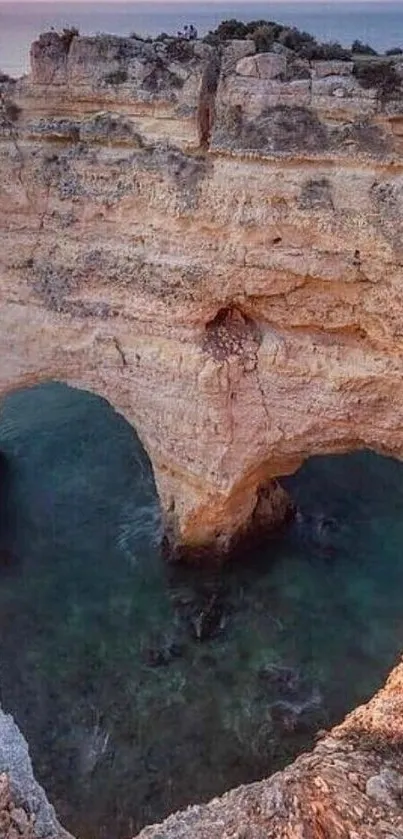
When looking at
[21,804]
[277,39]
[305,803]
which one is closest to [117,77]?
[277,39]

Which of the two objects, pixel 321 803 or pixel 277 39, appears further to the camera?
pixel 277 39

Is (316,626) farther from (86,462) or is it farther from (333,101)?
(333,101)

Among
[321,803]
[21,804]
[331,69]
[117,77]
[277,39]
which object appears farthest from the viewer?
[277,39]

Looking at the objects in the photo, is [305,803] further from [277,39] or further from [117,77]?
[277,39]

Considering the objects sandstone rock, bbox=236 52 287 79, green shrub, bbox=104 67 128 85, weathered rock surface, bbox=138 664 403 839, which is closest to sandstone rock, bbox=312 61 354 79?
sandstone rock, bbox=236 52 287 79

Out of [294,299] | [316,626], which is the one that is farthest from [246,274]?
[316,626]

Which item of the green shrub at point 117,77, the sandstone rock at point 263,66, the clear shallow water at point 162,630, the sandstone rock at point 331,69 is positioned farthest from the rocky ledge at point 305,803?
the green shrub at point 117,77

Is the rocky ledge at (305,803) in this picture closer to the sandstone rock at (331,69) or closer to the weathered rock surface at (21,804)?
the weathered rock surface at (21,804)
